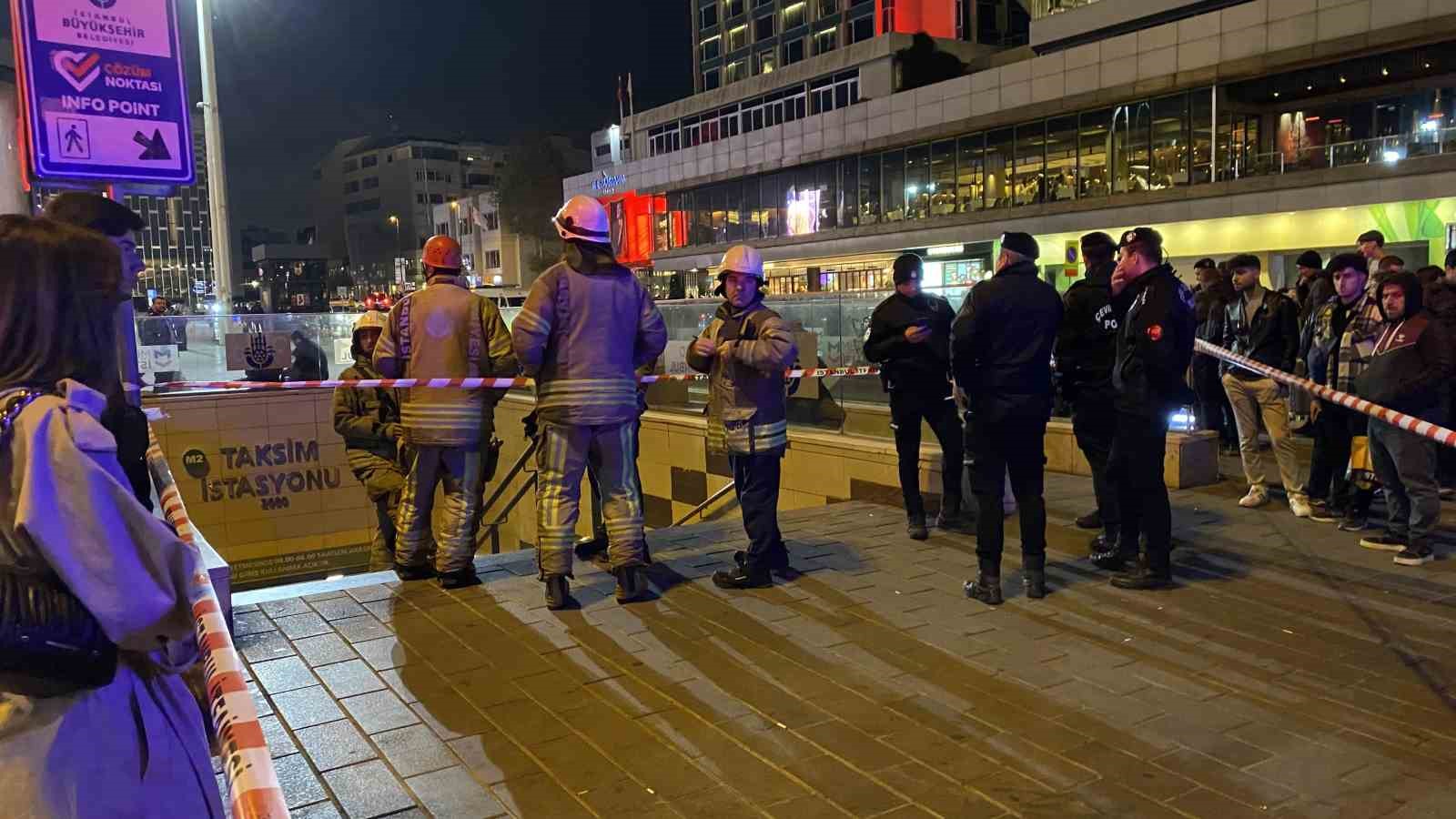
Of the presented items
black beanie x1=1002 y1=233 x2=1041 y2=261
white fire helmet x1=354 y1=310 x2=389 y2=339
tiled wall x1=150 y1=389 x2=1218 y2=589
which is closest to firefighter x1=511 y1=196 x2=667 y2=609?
black beanie x1=1002 y1=233 x2=1041 y2=261

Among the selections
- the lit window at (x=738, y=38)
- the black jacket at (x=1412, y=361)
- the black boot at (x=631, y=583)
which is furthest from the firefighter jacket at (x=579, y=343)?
the lit window at (x=738, y=38)

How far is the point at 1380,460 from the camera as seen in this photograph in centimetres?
652

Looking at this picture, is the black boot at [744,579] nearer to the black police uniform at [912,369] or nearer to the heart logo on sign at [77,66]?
the black police uniform at [912,369]

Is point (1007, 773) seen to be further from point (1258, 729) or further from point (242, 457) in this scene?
point (242, 457)

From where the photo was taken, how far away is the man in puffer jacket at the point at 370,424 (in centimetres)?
758

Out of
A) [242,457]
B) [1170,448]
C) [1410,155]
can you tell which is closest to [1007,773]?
[1170,448]

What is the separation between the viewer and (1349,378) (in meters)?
7.16

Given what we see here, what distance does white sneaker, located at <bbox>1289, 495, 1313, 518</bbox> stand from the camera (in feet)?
24.5

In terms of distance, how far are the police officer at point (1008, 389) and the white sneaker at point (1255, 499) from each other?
3018 mm

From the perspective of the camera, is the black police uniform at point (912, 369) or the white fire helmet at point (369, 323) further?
the white fire helmet at point (369, 323)

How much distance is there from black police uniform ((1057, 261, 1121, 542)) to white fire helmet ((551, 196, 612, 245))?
3023 mm

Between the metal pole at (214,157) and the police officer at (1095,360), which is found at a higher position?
the metal pole at (214,157)

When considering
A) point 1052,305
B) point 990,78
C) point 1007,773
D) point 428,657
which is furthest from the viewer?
point 990,78

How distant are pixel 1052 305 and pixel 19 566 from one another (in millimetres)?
4975
